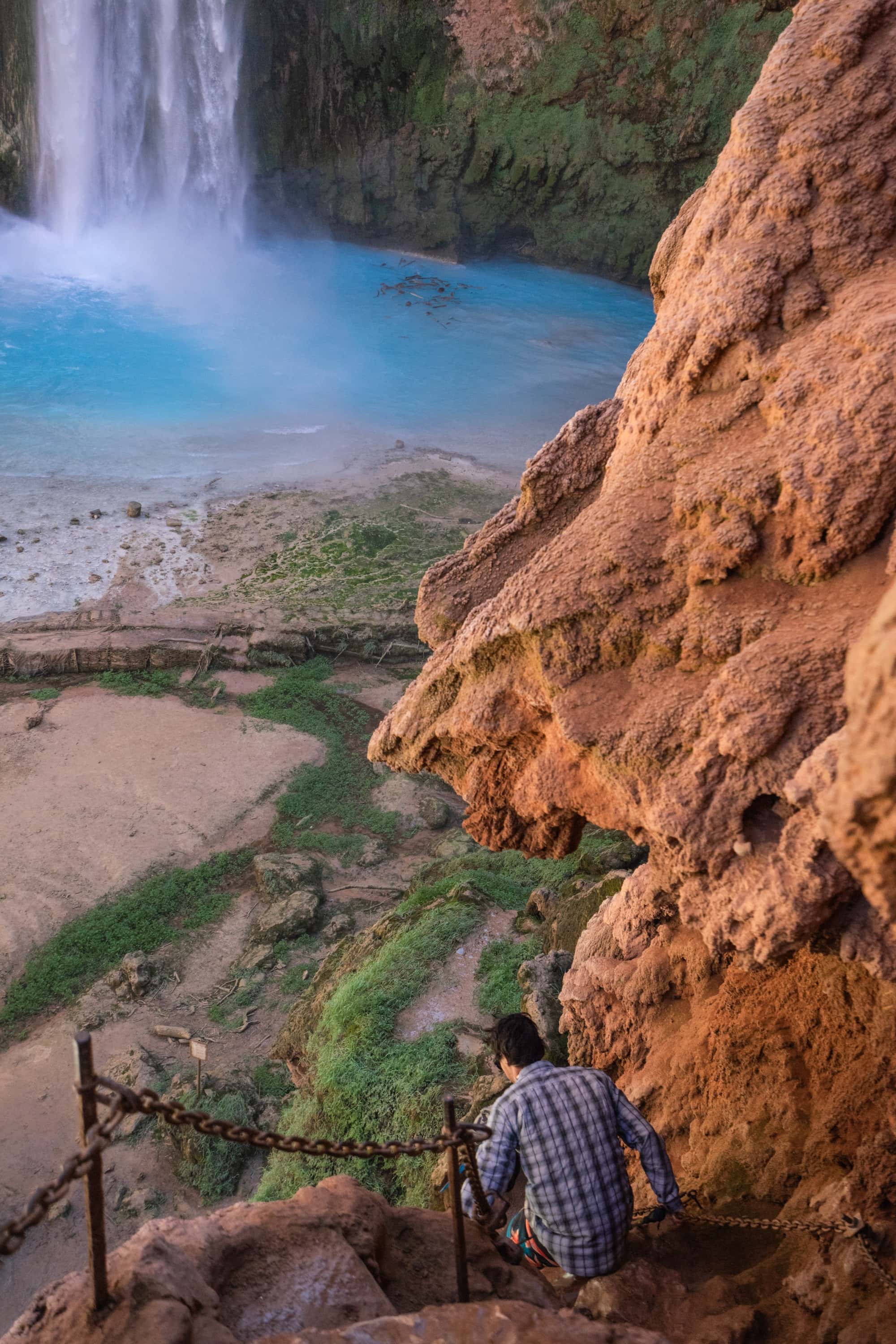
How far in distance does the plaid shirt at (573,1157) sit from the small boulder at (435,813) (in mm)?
6013

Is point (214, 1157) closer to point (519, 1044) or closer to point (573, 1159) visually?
point (519, 1044)

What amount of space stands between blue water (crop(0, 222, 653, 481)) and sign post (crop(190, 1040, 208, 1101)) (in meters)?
11.4

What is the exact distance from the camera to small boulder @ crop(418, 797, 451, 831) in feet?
30.2

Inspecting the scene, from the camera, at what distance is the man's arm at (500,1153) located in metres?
3.10

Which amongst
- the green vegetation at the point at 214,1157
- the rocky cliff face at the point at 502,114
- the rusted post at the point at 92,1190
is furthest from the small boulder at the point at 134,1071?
the rocky cliff face at the point at 502,114

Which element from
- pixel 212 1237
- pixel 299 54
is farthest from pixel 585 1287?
pixel 299 54

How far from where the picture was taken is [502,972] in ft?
20.3

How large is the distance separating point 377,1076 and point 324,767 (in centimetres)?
440

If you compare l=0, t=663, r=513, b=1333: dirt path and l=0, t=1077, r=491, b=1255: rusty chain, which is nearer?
l=0, t=1077, r=491, b=1255: rusty chain

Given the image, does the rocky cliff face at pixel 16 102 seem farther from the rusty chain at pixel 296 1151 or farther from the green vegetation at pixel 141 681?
the rusty chain at pixel 296 1151

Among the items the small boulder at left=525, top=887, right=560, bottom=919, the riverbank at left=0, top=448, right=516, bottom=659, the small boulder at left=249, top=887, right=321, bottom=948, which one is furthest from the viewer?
the riverbank at left=0, top=448, right=516, bottom=659

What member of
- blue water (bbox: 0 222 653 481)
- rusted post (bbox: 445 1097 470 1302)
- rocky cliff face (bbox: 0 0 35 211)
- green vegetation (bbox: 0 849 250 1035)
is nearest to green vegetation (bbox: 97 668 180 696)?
green vegetation (bbox: 0 849 250 1035)

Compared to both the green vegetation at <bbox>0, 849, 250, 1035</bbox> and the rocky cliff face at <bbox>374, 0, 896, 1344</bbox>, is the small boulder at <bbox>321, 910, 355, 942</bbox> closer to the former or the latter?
the green vegetation at <bbox>0, 849, 250, 1035</bbox>

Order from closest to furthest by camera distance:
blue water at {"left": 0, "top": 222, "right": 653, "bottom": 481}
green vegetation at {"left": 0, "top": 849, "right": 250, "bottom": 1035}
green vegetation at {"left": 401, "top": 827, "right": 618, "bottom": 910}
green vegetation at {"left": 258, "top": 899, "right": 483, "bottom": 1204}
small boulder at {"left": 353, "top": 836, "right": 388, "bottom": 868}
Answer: green vegetation at {"left": 258, "top": 899, "right": 483, "bottom": 1204}
green vegetation at {"left": 0, "top": 849, "right": 250, "bottom": 1035}
green vegetation at {"left": 401, "top": 827, "right": 618, "bottom": 910}
small boulder at {"left": 353, "top": 836, "right": 388, "bottom": 868}
blue water at {"left": 0, "top": 222, "right": 653, "bottom": 481}
